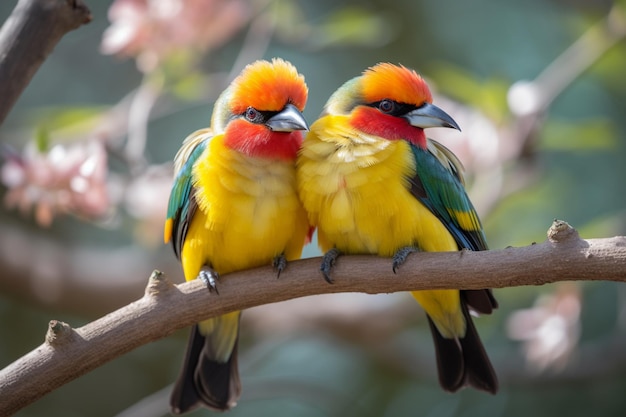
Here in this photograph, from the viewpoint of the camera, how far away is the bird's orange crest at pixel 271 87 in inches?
139

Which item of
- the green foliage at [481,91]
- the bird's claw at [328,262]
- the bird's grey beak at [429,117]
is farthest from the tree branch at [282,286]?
the green foliage at [481,91]

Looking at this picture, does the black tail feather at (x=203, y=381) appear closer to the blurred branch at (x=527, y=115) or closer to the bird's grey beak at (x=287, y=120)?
the bird's grey beak at (x=287, y=120)

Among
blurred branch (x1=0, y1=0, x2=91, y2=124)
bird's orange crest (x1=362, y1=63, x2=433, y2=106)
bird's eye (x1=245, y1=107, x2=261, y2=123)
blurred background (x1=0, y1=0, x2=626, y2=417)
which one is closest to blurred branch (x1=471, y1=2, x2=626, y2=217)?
blurred background (x1=0, y1=0, x2=626, y2=417)

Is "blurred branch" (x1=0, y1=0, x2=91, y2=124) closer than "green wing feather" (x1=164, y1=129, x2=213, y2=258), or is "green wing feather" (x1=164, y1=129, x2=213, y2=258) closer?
"blurred branch" (x1=0, y1=0, x2=91, y2=124)

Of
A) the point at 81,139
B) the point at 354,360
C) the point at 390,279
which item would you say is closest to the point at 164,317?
the point at 390,279

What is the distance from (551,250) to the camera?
2658 millimetres

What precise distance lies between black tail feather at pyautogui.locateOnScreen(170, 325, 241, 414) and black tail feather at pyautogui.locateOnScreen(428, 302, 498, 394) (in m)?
0.93

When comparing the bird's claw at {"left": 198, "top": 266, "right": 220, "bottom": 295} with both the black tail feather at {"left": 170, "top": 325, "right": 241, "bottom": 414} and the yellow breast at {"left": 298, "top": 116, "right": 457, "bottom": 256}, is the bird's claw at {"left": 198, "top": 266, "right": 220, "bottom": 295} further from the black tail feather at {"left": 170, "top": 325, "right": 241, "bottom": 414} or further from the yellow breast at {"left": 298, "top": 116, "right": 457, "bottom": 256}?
the black tail feather at {"left": 170, "top": 325, "right": 241, "bottom": 414}

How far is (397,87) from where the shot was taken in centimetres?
360

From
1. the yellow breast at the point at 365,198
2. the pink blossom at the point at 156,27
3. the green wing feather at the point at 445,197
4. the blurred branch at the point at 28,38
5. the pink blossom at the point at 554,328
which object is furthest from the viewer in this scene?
the pink blossom at the point at 554,328

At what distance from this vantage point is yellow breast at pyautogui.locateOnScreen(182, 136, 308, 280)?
343 centimetres

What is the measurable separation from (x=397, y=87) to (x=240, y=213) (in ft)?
2.86

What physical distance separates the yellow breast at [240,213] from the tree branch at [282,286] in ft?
0.81

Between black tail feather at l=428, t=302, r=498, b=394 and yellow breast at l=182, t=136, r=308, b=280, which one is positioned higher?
yellow breast at l=182, t=136, r=308, b=280
